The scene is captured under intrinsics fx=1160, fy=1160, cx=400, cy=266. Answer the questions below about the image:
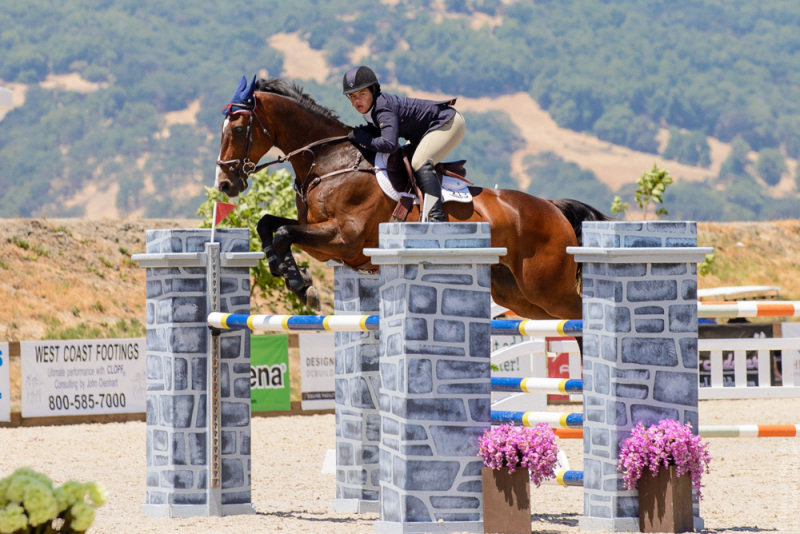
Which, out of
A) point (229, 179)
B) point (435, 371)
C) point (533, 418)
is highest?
point (229, 179)

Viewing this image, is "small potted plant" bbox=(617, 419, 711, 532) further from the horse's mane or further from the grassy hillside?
the grassy hillside

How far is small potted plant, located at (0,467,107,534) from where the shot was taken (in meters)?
4.41

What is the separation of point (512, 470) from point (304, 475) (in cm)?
508

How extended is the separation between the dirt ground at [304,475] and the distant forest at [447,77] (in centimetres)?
10730

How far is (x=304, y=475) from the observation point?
10562mm

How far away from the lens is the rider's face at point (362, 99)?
24.9 ft

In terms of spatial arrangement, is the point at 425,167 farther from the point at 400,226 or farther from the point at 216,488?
the point at 216,488

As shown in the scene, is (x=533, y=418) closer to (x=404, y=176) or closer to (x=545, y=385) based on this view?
(x=545, y=385)

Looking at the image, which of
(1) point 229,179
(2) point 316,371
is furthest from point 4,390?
(1) point 229,179

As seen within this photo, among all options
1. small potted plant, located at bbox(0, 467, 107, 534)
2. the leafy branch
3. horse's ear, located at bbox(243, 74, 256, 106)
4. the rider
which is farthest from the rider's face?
the leafy branch

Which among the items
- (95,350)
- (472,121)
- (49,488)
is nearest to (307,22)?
(472,121)

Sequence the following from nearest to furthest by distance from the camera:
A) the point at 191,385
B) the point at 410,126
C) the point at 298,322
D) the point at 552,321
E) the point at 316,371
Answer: the point at 552,321 → the point at 298,322 → the point at 191,385 → the point at 410,126 → the point at 316,371

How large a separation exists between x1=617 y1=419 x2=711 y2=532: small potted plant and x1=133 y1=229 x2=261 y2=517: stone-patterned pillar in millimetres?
2625

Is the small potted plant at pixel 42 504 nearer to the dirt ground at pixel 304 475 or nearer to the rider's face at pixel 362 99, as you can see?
the dirt ground at pixel 304 475
